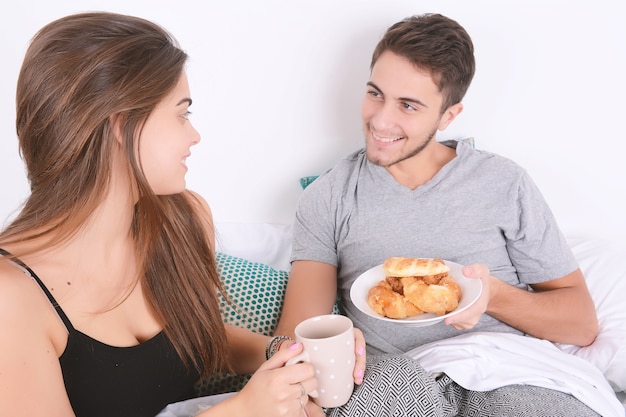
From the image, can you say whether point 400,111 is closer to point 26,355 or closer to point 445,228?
point 445,228

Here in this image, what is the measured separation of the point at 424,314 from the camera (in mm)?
A: 1385

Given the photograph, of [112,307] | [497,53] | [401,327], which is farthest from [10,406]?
[497,53]

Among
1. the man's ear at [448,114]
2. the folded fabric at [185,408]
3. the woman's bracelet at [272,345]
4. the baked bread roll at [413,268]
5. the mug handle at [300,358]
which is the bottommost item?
the folded fabric at [185,408]

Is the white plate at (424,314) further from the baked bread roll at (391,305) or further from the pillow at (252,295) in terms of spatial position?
the pillow at (252,295)

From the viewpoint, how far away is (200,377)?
1454 millimetres

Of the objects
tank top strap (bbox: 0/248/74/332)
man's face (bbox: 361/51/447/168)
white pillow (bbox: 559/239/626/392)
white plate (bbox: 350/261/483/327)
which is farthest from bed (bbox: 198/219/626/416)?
tank top strap (bbox: 0/248/74/332)

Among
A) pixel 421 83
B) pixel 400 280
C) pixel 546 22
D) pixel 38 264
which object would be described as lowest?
pixel 400 280

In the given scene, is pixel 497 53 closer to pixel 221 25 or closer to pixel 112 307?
pixel 221 25

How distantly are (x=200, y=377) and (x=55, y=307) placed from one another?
1.49 ft

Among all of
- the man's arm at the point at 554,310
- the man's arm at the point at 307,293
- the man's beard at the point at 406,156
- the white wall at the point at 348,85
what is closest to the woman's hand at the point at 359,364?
the man's arm at the point at 307,293

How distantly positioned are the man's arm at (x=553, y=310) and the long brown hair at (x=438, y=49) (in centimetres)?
54

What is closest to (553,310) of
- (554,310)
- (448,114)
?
(554,310)

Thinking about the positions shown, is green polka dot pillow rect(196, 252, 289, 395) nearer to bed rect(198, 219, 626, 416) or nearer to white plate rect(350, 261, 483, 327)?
bed rect(198, 219, 626, 416)

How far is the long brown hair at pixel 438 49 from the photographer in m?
1.73
